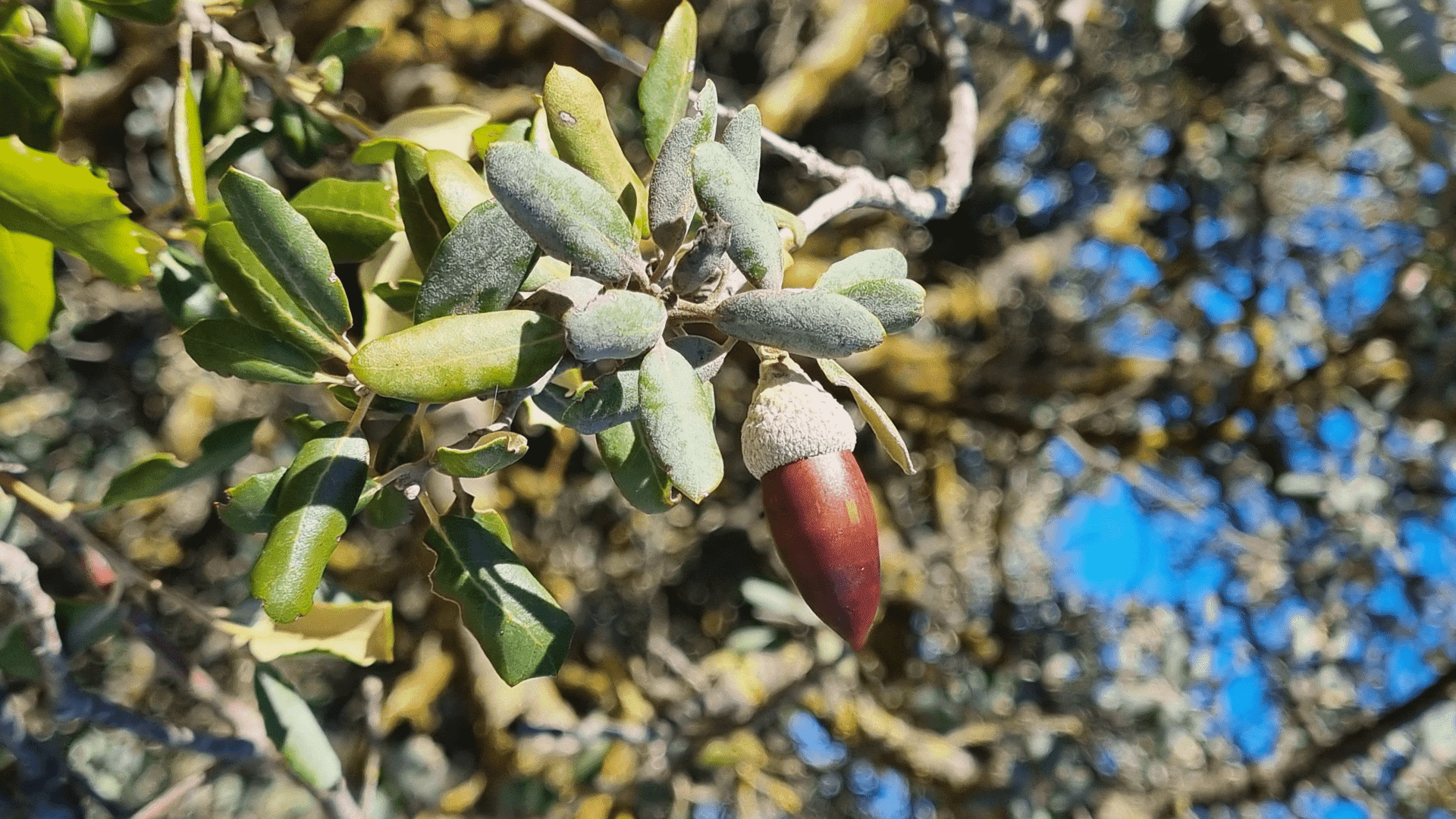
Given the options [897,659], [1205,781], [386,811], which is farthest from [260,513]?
[897,659]

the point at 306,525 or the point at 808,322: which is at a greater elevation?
the point at 808,322

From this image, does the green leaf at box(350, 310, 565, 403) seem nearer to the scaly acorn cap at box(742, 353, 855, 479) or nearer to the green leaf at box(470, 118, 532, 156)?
the scaly acorn cap at box(742, 353, 855, 479)

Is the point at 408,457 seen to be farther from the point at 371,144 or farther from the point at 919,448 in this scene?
the point at 919,448

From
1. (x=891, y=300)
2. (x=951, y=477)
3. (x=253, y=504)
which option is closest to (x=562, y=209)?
(x=891, y=300)

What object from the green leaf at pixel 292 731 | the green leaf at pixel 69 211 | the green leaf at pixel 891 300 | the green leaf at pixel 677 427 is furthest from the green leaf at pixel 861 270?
the green leaf at pixel 292 731

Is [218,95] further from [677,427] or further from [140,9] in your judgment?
[677,427]

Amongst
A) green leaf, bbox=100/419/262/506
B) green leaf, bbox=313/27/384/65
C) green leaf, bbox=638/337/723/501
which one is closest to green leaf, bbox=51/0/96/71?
green leaf, bbox=313/27/384/65
